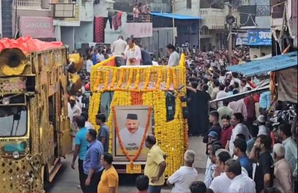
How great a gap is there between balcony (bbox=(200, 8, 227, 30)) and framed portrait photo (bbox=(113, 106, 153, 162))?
37.9 metres

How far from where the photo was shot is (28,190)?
1187cm

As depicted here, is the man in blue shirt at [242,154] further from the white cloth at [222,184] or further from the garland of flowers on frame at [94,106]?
the garland of flowers on frame at [94,106]

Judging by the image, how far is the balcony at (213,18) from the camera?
166ft

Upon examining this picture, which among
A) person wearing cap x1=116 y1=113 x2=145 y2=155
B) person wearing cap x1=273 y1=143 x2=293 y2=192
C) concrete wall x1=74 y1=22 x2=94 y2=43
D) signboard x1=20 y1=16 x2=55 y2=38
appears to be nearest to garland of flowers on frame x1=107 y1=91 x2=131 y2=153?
person wearing cap x1=116 y1=113 x2=145 y2=155

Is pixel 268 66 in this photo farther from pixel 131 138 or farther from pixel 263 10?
pixel 263 10

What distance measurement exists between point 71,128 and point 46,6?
14242mm

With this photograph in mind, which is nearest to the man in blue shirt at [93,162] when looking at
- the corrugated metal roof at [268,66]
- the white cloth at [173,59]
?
the corrugated metal roof at [268,66]

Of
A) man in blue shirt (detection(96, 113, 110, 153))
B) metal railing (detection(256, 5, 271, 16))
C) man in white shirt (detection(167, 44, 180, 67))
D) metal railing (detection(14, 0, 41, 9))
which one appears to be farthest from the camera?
metal railing (detection(256, 5, 271, 16))

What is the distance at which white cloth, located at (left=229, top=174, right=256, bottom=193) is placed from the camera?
8.67 metres

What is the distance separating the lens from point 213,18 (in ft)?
168

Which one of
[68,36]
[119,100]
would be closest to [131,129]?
[119,100]

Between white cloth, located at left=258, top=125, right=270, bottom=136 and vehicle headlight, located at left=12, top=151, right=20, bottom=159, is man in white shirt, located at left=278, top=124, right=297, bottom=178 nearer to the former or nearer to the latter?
white cloth, located at left=258, top=125, right=270, bottom=136

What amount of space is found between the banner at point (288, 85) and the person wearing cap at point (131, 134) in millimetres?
3660

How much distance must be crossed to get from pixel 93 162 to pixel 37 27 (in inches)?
660
